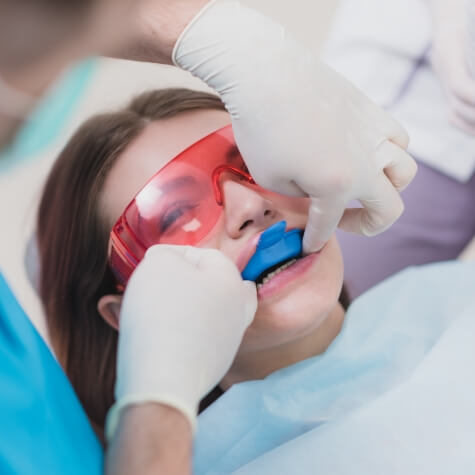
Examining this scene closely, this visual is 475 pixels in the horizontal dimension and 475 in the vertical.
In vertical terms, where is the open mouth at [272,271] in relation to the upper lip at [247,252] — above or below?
below

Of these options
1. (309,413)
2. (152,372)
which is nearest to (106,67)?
(309,413)

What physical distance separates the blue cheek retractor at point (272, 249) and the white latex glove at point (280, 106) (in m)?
0.07

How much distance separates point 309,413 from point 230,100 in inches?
22.2


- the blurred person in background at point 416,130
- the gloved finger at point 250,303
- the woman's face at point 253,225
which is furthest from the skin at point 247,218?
the blurred person in background at point 416,130

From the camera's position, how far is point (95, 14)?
478 mm

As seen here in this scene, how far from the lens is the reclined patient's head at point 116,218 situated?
3.16 ft

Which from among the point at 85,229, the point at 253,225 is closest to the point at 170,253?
the point at 253,225

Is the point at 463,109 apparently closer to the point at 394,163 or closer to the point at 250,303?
the point at 394,163

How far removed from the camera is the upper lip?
94cm

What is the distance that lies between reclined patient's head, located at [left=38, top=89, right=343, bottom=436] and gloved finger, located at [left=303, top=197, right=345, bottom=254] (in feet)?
0.14

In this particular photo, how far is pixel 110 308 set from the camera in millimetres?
1100

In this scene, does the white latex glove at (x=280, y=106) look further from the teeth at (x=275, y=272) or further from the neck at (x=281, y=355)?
the neck at (x=281, y=355)

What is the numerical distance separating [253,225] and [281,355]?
0.94 ft

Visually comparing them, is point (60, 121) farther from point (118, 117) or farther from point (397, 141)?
point (397, 141)
